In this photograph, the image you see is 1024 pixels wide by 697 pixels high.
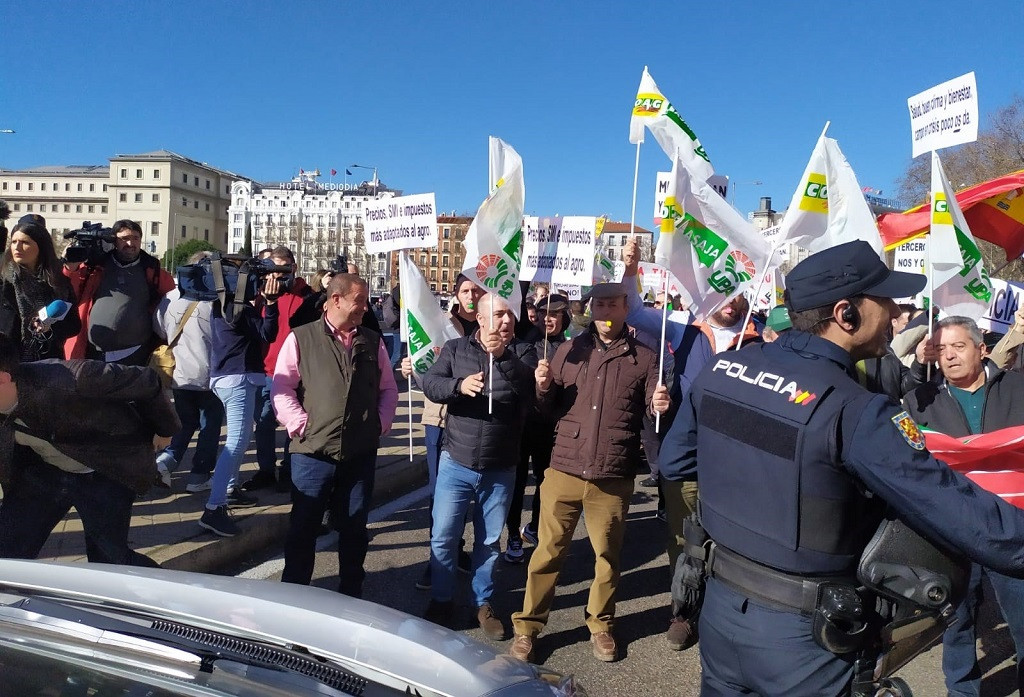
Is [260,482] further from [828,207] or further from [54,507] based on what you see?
[828,207]

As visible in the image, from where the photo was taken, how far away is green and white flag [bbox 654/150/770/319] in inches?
194

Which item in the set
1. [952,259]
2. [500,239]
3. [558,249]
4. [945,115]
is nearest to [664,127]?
[558,249]

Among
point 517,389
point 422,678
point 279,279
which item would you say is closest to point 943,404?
point 517,389

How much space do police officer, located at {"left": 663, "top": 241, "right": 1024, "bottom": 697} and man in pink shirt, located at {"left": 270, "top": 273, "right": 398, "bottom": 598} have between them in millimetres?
2597

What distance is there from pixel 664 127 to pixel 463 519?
3.08 meters

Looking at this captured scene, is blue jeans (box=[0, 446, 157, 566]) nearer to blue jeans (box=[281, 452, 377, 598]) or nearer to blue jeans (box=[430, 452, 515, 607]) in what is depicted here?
blue jeans (box=[281, 452, 377, 598])

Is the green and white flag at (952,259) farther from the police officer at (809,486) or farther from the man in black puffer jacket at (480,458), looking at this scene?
the police officer at (809,486)

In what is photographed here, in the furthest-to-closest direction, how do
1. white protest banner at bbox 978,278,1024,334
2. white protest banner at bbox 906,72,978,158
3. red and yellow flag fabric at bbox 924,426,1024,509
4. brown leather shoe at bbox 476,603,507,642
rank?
white protest banner at bbox 978,278,1024,334, white protest banner at bbox 906,72,978,158, brown leather shoe at bbox 476,603,507,642, red and yellow flag fabric at bbox 924,426,1024,509

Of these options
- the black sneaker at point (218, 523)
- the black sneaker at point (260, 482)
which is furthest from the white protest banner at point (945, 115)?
the black sneaker at point (260, 482)

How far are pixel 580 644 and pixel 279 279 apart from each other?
3.98m

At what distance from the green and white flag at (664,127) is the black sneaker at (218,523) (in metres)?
3.99

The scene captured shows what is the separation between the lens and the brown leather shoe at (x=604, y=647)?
451cm

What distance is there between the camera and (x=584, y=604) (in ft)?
17.5

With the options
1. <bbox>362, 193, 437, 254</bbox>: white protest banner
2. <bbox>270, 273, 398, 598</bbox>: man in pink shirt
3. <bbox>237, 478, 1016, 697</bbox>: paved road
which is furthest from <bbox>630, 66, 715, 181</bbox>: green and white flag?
<bbox>237, 478, 1016, 697</bbox>: paved road
